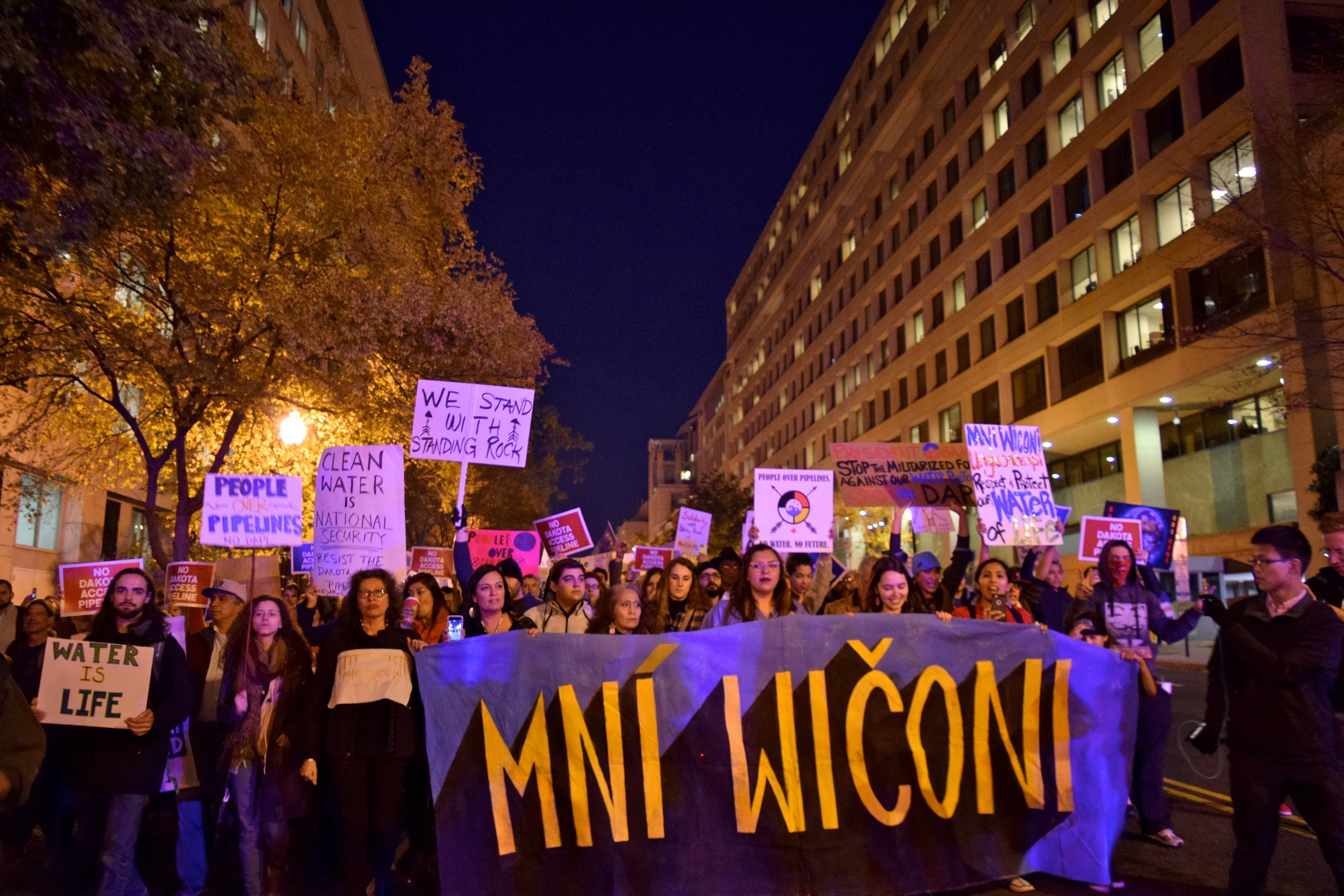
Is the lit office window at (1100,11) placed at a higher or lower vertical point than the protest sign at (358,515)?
higher

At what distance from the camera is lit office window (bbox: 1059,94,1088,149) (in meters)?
33.2

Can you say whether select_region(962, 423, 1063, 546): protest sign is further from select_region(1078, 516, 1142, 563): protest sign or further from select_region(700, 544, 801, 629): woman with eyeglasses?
select_region(700, 544, 801, 629): woman with eyeglasses

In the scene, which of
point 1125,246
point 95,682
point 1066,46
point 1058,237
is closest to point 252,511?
point 95,682

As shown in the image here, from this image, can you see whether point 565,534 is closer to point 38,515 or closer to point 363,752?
point 363,752

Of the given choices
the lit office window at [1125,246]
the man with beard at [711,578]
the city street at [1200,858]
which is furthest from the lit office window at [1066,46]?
the city street at [1200,858]

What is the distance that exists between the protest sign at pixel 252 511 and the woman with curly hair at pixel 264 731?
2.72 m

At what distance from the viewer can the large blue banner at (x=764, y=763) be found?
16.8 ft

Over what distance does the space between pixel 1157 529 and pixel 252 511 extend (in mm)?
11194

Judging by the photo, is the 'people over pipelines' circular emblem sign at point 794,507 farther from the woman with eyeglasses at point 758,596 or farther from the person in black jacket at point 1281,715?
the person in black jacket at point 1281,715

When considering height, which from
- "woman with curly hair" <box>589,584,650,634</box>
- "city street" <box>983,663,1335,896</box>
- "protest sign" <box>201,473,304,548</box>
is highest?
"protest sign" <box>201,473,304,548</box>

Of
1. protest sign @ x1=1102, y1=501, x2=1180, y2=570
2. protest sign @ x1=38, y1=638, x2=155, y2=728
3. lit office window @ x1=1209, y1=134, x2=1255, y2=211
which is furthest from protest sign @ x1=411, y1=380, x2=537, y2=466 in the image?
lit office window @ x1=1209, y1=134, x2=1255, y2=211

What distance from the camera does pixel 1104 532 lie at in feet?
36.4

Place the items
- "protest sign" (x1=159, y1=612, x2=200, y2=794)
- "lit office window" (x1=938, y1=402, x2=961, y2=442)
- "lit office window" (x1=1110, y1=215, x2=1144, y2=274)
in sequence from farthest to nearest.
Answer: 1. "lit office window" (x1=938, y1=402, x2=961, y2=442)
2. "lit office window" (x1=1110, y1=215, x2=1144, y2=274)
3. "protest sign" (x1=159, y1=612, x2=200, y2=794)

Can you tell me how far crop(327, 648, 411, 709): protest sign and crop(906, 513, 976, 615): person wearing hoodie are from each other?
3388 millimetres
